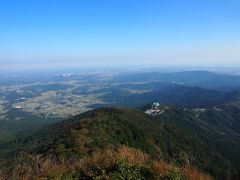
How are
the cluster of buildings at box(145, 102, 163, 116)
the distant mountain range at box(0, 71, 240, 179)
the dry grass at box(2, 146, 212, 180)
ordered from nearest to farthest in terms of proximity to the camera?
the dry grass at box(2, 146, 212, 180) < the distant mountain range at box(0, 71, 240, 179) < the cluster of buildings at box(145, 102, 163, 116)

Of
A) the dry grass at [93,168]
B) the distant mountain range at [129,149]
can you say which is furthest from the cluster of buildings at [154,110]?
the dry grass at [93,168]

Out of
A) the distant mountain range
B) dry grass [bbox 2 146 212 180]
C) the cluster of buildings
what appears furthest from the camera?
the cluster of buildings

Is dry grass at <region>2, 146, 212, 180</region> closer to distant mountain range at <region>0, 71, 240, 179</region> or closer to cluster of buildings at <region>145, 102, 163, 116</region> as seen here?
distant mountain range at <region>0, 71, 240, 179</region>

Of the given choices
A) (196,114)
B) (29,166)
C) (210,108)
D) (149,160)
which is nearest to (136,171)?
(149,160)

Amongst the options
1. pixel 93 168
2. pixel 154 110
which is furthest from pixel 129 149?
pixel 154 110

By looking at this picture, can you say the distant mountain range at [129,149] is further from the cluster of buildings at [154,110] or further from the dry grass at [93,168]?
the cluster of buildings at [154,110]

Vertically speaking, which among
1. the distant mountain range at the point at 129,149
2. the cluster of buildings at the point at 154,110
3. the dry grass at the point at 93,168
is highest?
the dry grass at the point at 93,168

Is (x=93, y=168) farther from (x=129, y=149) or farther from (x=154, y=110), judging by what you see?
(x=154, y=110)

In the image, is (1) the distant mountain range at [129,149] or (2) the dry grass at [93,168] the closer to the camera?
(2) the dry grass at [93,168]

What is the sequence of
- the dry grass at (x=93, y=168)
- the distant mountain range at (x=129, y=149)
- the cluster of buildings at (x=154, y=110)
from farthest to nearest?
the cluster of buildings at (x=154, y=110)
the distant mountain range at (x=129, y=149)
the dry grass at (x=93, y=168)

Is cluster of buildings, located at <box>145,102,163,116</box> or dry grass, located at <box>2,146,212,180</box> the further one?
cluster of buildings, located at <box>145,102,163,116</box>

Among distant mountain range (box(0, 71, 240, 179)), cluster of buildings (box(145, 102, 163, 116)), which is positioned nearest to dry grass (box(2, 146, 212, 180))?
distant mountain range (box(0, 71, 240, 179))

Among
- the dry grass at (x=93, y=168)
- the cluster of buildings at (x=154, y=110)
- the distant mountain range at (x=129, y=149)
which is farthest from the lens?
the cluster of buildings at (x=154, y=110)
